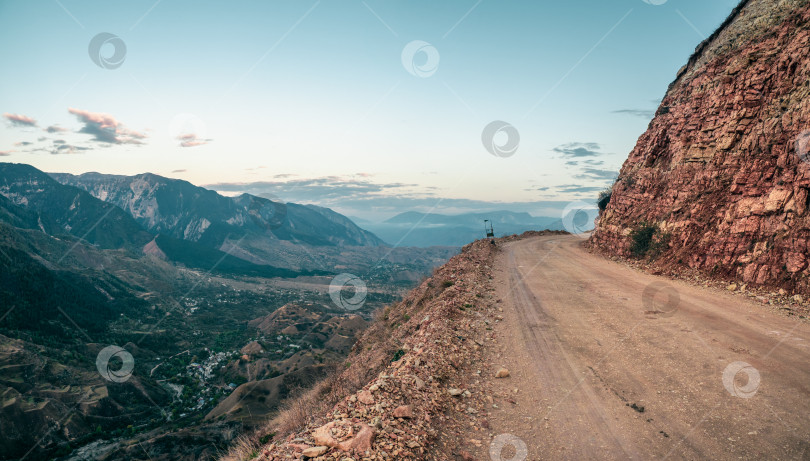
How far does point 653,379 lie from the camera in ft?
24.4

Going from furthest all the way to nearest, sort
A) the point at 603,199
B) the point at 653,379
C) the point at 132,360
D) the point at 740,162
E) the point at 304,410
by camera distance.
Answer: the point at 132,360 < the point at 603,199 < the point at 740,162 < the point at 304,410 < the point at 653,379

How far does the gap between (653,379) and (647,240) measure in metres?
16.3

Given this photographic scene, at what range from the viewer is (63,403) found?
6088cm

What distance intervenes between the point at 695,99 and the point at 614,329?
68.6ft

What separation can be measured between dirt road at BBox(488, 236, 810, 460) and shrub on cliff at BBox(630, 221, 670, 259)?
233 inches

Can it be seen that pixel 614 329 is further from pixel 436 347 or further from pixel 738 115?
pixel 738 115

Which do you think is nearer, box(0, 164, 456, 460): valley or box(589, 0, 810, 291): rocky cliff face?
box(589, 0, 810, 291): rocky cliff face

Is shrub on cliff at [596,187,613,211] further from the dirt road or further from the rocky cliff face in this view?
the dirt road

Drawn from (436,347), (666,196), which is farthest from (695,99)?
(436,347)

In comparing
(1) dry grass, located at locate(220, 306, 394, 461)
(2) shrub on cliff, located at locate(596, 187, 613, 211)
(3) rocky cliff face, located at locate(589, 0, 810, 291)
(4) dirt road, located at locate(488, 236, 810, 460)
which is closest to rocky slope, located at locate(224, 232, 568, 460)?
(1) dry grass, located at locate(220, 306, 394, 461)

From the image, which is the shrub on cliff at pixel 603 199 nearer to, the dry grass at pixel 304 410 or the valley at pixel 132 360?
the valley at pixel 132 360

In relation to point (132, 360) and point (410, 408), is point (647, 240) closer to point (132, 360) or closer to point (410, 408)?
point (410, 408)

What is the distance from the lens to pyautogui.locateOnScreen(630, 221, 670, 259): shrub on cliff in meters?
19.2

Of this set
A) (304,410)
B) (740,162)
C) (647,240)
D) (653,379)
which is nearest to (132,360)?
(304,410)
